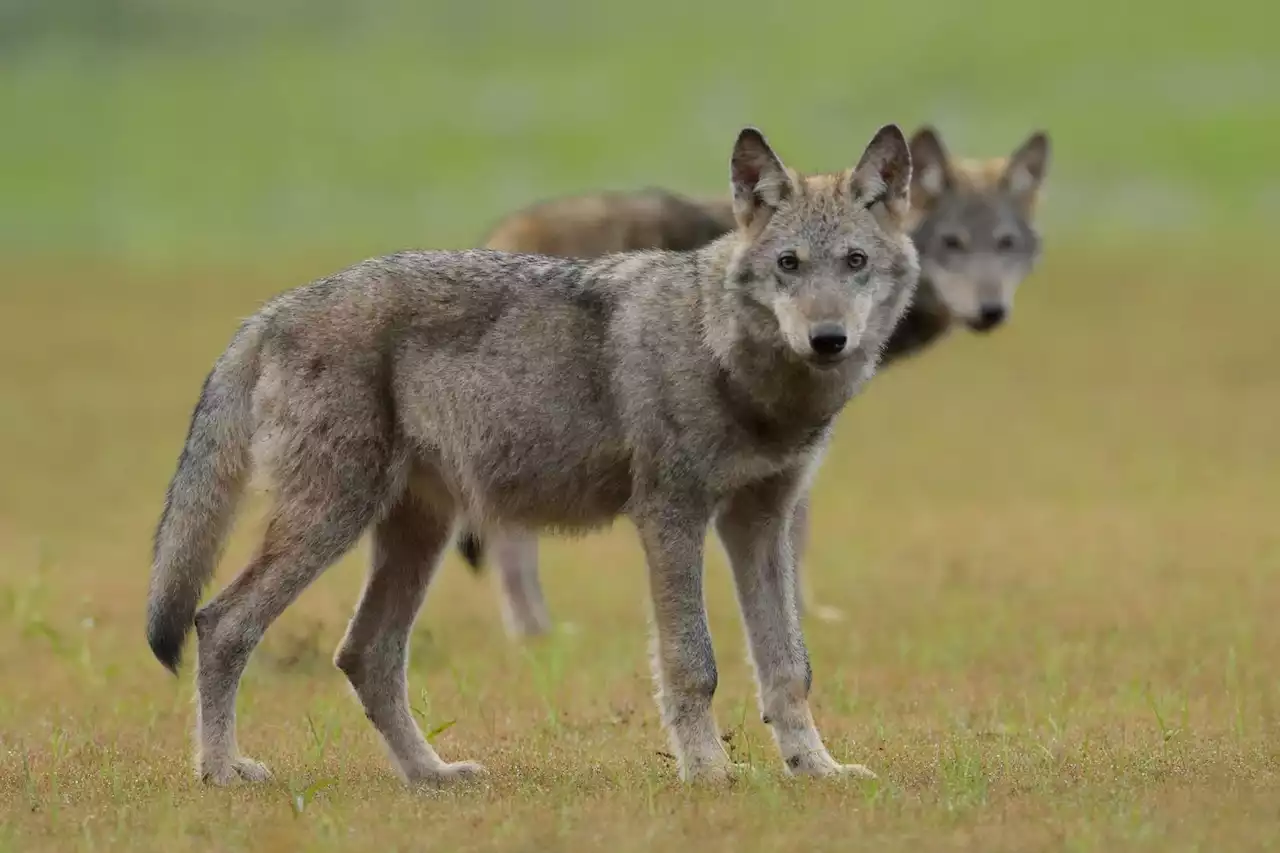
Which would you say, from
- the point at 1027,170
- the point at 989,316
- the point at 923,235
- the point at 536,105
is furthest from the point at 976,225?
the point at 536,105

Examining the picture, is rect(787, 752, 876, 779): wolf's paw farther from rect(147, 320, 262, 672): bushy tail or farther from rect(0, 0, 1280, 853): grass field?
rect(147, 320, 262, 672): bushy tail

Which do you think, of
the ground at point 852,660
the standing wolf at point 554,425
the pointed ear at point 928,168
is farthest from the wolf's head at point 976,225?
the standing wolf at point 554,425

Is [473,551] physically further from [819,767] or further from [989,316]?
[989,316]

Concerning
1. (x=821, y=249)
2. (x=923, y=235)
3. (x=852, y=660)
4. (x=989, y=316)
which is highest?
(x=821, y=249)

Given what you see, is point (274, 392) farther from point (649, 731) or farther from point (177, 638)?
point (649, 731)

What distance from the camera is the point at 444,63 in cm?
5153

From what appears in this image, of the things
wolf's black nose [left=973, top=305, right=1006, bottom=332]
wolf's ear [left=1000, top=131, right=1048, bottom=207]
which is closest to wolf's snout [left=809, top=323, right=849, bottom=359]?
wolf's black nose [left=973, top=305, right=1006, bottom=332]

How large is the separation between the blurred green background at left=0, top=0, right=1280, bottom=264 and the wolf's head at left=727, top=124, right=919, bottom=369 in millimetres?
27866

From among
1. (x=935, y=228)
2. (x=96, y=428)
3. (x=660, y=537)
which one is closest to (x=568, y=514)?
(x=660, y=537)

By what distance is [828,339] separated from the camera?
23.1ft

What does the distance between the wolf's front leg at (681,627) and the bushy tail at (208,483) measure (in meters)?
1.63

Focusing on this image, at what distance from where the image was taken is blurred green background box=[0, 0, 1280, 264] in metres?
39.8

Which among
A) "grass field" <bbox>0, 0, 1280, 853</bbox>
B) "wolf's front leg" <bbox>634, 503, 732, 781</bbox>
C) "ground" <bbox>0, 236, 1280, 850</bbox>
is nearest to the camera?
"ground" <bbox>0, 236, 1280, 850</bbox>

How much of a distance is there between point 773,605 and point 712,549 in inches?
343
